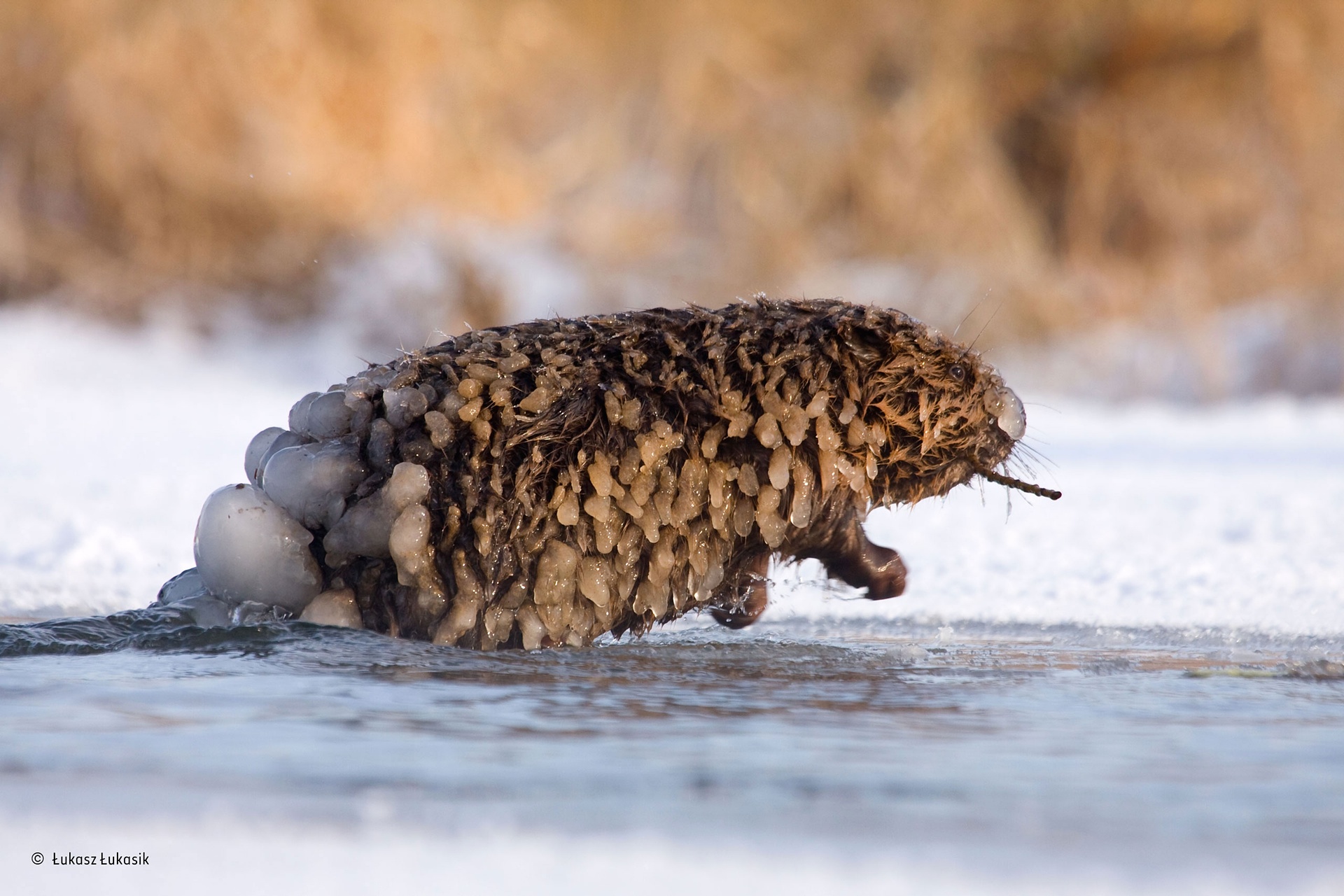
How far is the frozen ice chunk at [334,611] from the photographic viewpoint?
3.02m

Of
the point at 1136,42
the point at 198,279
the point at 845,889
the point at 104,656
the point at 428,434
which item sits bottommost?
the point at 845,889

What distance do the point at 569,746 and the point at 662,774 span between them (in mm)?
216

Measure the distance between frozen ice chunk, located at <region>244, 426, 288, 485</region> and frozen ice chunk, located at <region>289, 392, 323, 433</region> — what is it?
7cm

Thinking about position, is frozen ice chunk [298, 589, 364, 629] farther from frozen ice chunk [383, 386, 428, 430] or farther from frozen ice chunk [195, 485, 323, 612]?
frozen ice chunk [383, 386, 428, 430]

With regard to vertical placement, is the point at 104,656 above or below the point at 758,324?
below

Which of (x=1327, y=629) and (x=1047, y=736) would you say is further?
(x=1327, y=629)

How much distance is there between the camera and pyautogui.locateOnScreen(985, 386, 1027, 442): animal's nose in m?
3.36

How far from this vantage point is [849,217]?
10.8 meters

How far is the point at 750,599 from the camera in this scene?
3.44 meters

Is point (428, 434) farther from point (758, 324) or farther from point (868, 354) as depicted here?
point (868, 354)

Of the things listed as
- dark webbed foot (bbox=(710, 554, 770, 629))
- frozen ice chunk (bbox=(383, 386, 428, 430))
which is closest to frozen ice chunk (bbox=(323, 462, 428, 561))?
frozen ice chunk (bbox=(383, 386, 428, 430))

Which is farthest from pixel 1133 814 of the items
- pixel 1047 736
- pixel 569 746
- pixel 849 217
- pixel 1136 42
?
pixel 1136 42

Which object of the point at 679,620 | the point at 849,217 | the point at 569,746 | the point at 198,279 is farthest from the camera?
the point at 849,217

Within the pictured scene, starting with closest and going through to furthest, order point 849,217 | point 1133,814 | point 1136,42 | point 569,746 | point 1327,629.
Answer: point 1133,814 < point 569,746 < point 1327,629 < point 849,217 < point 1136,42
